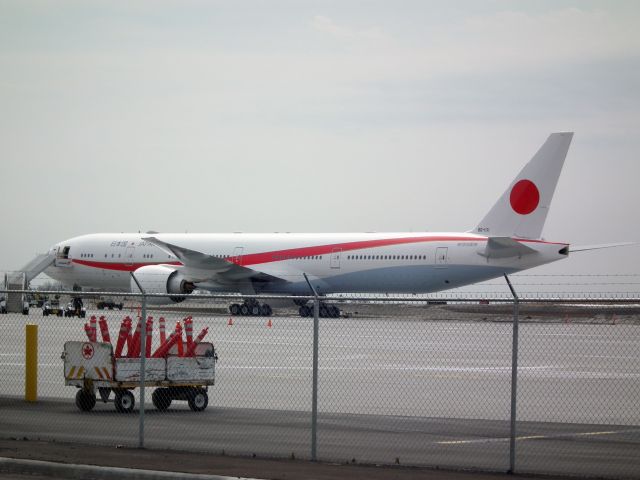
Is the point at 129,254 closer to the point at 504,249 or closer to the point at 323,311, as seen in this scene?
the point at 323,311

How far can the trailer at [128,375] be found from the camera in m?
16.4

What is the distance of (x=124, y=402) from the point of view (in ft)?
54.9

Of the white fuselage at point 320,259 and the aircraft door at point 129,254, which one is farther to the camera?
the aircraft door at point 129,254

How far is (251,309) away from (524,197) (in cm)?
1287

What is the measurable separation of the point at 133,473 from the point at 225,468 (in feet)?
3.34

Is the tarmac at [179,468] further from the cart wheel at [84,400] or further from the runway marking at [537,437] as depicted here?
the cart wheel at [84,400]

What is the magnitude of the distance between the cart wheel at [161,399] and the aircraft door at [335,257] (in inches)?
1461

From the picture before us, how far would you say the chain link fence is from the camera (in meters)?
13.1

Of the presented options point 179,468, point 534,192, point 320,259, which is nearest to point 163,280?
point 320,259

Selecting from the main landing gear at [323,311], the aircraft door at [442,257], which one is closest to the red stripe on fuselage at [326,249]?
the aircraft door at [442,257]

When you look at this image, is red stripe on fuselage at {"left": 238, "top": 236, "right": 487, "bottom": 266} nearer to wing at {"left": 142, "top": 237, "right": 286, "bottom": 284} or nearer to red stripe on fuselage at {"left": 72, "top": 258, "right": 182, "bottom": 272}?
wing at {"left": 142, "top": 237, "right": 286, "bottom": 284}

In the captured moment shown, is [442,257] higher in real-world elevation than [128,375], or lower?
higher

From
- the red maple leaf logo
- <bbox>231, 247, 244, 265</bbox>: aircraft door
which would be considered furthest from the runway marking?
<bbox>231, 247, 244, 265</bbox>: aircraft door

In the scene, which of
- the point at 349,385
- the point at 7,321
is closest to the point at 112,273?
the point at 7,321
